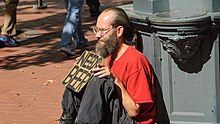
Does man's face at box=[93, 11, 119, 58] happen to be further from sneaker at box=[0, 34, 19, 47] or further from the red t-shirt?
sneaker at box=[0, 34, 19, 47]

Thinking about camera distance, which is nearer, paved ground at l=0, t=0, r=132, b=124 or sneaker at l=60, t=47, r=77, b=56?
paved ground at l=0, t=0, r=132, b=124

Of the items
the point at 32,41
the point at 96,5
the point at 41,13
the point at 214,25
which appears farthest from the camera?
the point at 41,13

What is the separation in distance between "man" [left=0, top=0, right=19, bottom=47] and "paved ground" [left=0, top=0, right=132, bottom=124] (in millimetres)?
146

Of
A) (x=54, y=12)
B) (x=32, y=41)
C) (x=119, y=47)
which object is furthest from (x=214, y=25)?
(x=54, y=12)

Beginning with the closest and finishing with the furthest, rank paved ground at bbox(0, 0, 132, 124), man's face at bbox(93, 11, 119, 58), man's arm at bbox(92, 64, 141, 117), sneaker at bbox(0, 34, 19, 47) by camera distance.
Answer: man's arm at bbox(92, 64, 141, 117) → man's face at bbox(93, 11, 119, 58) → paved ground at bbox(0, 0, 132, 124) → sneaker at bbox(0, 34, 19, 47)

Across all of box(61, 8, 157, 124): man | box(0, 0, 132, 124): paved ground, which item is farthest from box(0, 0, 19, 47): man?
box(61, 8, 157, 124): man

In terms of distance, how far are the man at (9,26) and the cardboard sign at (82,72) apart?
637cm

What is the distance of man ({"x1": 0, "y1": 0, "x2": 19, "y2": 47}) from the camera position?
9916mm

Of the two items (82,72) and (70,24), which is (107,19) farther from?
(70,24)

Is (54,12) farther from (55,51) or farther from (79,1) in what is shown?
(79,1)

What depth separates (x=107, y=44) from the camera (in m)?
3.74

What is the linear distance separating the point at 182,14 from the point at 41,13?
393 inches

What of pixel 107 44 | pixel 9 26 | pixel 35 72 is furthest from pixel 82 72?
→ pixel 9 26

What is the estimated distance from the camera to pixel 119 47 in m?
3.78
